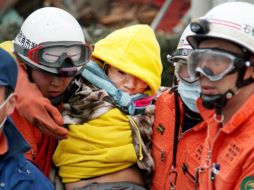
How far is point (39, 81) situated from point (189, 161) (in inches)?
40.8

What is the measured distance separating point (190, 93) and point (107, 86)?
20.4 inches

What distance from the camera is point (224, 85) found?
12.5 ft

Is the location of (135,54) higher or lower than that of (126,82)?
higher

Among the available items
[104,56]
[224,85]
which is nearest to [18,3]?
[104,56]

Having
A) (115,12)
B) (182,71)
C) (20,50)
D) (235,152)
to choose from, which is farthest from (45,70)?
(115,12)

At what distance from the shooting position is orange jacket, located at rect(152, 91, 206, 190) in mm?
4398

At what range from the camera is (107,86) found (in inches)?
177

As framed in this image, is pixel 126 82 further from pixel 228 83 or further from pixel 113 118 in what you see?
pixel 228 83

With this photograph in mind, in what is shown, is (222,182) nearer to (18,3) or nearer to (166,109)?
(166,109)

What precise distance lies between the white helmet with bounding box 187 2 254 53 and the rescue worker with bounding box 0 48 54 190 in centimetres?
101

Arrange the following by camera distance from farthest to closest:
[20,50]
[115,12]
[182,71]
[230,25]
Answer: [115,12] < [182,71] < [20,50] < [230,25]

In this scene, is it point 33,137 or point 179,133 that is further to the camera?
point 179,133

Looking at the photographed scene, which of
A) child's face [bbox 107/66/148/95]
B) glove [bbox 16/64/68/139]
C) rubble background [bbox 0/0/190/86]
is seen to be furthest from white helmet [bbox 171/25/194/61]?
rubble background [bbox 0/0/190/86]

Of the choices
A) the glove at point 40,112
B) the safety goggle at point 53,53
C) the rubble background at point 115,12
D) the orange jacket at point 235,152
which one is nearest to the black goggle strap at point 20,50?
the safety goggle at point 53,53
